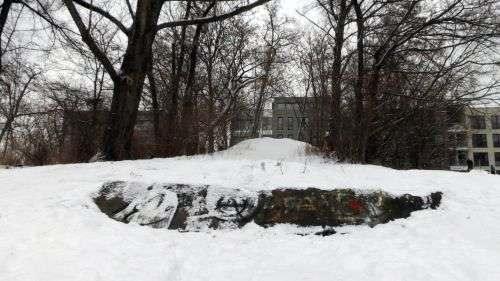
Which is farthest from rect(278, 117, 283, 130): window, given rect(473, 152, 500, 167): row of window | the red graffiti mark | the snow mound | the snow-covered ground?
the red graffiti mark

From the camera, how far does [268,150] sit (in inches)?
547

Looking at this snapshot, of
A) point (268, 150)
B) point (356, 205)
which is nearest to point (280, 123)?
point (268, 150)

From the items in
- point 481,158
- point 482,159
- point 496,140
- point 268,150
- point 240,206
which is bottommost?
point 240,206

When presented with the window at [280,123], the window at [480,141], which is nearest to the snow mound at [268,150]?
the window at [280,123]

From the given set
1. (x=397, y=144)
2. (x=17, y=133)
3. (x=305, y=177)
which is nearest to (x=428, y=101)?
(x=397, y=144)

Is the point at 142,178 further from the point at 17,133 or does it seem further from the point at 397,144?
the point at 17,133

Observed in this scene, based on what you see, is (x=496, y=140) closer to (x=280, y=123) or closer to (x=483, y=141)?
(x=483, y=141)

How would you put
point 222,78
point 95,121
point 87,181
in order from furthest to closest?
point 222,78 < point 95,121 < point 87,181

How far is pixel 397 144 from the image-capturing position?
16.9 metres

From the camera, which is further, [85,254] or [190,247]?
[190,247]

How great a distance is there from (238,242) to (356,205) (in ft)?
6.42

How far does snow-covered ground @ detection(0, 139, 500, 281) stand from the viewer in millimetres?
4227

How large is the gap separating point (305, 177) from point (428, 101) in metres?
8.49

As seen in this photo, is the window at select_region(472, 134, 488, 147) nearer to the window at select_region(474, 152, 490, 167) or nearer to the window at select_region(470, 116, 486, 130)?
the window at select_region(474, 152, 490, 167)
